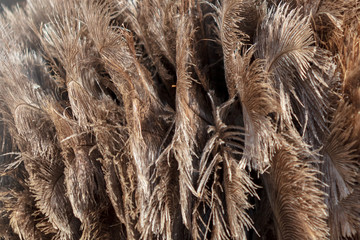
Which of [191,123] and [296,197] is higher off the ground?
[191,123]

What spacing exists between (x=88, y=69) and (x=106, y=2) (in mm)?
144

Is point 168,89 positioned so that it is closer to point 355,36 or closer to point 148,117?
point 148,117

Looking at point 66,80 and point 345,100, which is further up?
point 66,80

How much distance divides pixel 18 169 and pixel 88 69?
0.30 metres

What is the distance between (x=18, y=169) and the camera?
0.89 metres

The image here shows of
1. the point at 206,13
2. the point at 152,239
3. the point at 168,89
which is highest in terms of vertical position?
the point at 206,13

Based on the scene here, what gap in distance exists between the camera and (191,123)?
70 centimetres

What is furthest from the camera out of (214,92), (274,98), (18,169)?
(18,169)

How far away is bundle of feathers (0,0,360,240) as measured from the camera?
646mm

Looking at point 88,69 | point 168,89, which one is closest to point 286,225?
point 168,89

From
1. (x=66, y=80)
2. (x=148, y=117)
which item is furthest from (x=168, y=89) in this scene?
(x=66, y=80)

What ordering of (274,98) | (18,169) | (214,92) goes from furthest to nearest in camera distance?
(18,169)
(214,92)
(274,98)

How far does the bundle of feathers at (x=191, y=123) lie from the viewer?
646 mm

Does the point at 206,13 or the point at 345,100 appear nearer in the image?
the point at 345,100
